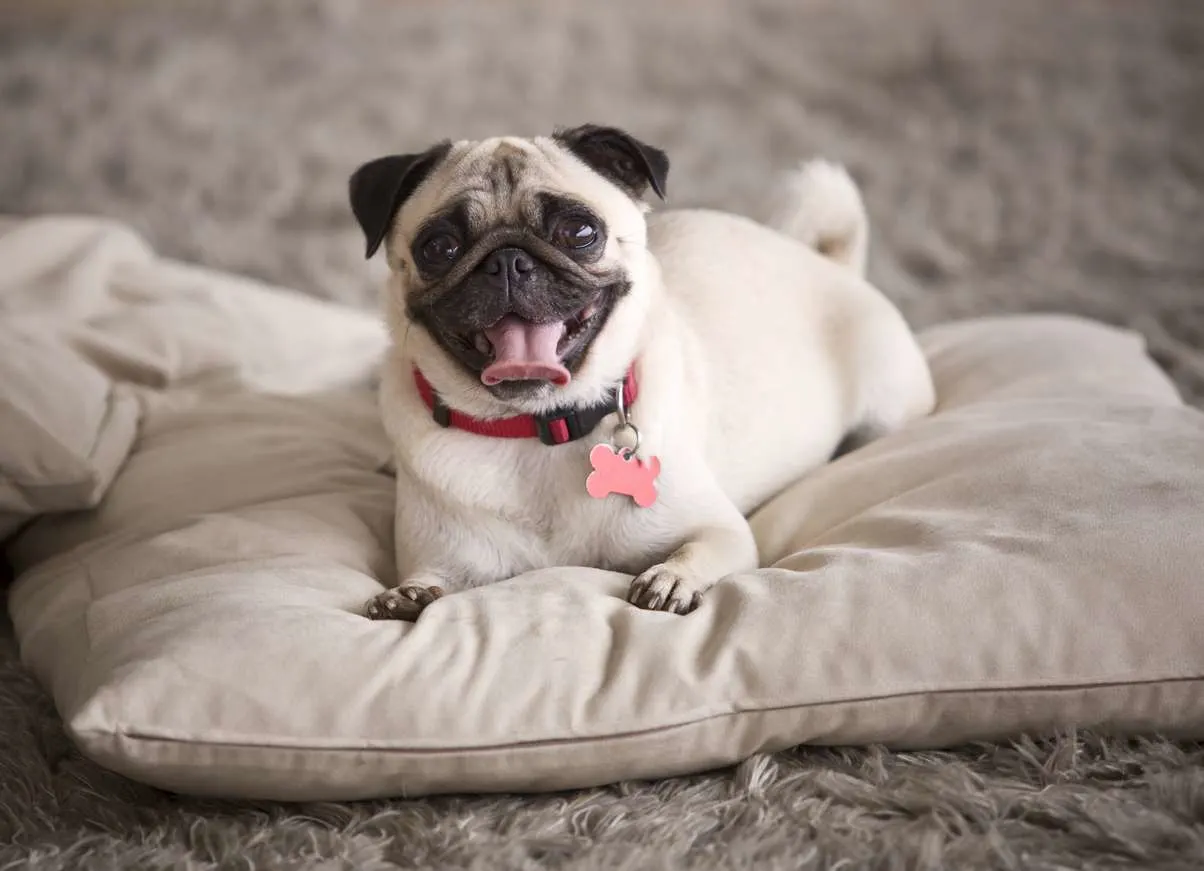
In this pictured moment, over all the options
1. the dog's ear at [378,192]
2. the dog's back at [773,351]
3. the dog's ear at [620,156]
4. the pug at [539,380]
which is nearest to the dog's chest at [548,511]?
the pug at [539,380]

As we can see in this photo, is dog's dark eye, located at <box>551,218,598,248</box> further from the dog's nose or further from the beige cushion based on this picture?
the beige cushion

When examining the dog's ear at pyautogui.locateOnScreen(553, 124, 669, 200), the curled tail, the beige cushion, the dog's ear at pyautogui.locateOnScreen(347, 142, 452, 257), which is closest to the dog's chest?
the beige cushion

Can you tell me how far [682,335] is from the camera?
2580 mm

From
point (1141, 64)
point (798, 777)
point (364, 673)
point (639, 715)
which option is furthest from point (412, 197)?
point (1141, 64)

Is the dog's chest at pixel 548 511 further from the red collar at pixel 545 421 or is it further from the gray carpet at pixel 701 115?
the gray carpet at pixel 701 115

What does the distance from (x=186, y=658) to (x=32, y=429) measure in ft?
3.30

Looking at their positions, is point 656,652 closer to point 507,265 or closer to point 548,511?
point 548,511

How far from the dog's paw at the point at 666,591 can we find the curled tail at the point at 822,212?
1.60m

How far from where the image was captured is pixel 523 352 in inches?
84.0

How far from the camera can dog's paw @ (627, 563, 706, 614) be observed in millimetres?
1981

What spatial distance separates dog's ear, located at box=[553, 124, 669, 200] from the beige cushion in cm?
79

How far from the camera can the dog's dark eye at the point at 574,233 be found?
2.18 metres

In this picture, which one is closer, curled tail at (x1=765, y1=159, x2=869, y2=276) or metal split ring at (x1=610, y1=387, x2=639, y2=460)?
metal split ring at (x1=610, y1=387, x2=639, y2=460)

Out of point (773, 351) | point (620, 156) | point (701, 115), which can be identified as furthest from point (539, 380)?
point (701, 115)
